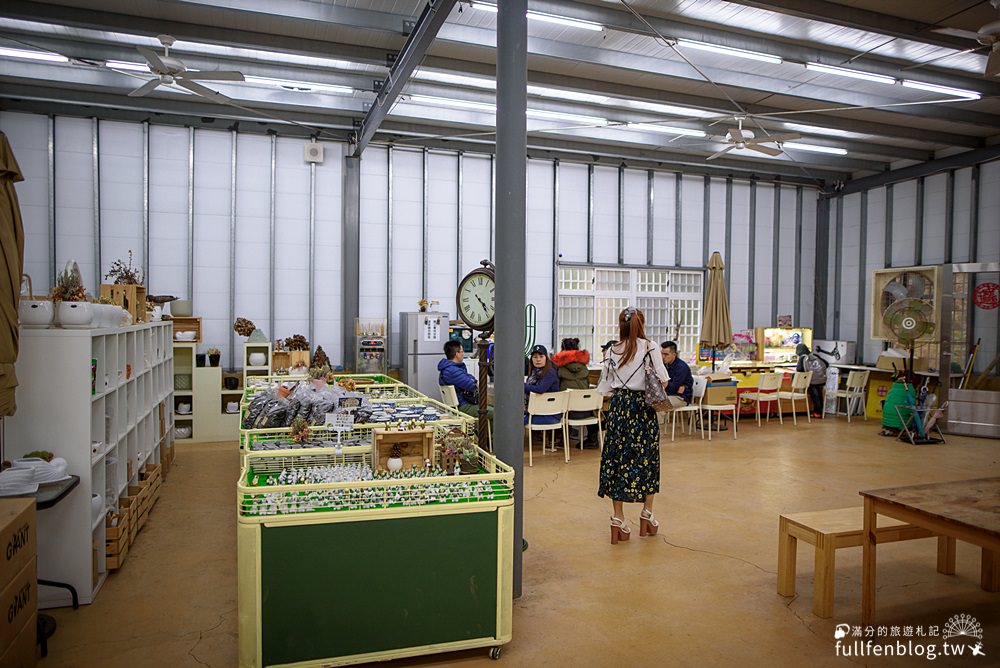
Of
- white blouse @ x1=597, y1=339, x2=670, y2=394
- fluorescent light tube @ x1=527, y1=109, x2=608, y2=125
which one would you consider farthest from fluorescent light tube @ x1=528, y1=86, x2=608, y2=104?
white blouse @ x1=597, y1=339, x2=670, y2=394

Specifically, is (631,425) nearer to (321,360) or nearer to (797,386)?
(321,360)

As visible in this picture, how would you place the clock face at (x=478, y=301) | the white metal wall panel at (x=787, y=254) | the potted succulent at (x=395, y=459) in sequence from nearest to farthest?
the potted succulent at (x=395, y=459) < the clock face at (x=478, y=301) < the white metal wall panel at (x=787, y=254)

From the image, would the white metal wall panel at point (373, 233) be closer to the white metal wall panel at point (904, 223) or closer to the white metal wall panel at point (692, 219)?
the white metal wall panel at point (692, 219)

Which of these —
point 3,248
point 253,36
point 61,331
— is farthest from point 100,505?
point 253,36

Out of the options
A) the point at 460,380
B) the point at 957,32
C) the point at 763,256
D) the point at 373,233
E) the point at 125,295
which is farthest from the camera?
the point at 763,256

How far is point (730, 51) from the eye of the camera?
7176 millimetres

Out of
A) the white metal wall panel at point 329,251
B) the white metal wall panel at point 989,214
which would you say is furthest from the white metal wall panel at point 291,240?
the white metal wall panel at point 989,214

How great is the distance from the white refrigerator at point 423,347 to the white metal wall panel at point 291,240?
5.11 ft

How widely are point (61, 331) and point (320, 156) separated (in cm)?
643

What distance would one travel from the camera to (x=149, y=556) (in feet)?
15.0

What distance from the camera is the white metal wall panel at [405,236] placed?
33.4ft

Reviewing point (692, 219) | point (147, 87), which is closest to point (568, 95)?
point (692, 219)

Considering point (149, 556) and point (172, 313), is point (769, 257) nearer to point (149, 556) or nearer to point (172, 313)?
point (172, 313)

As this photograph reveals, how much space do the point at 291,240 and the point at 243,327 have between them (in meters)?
1.53
